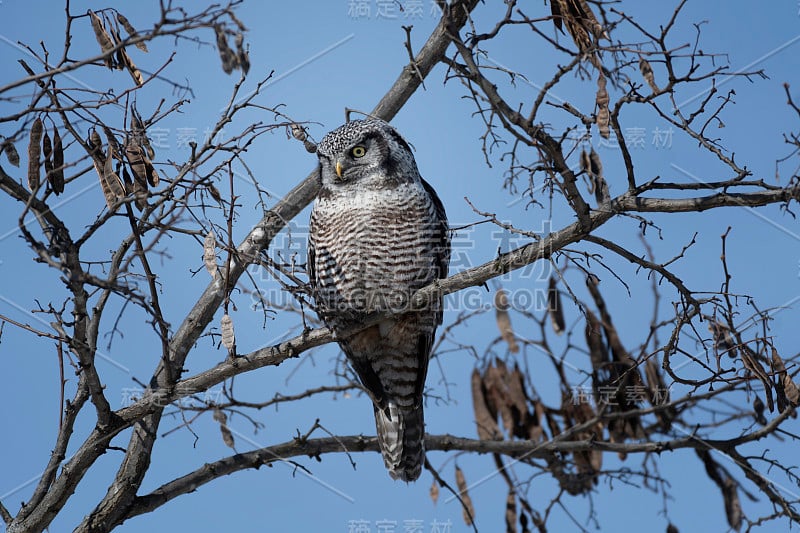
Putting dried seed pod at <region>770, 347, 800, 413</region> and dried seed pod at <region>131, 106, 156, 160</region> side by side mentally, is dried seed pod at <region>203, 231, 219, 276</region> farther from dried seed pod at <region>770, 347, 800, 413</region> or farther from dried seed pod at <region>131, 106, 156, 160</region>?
dried seed pod at <region>770, 347, 800, 413</region>

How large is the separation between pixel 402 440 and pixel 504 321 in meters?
1.01

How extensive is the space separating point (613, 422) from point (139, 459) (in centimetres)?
307

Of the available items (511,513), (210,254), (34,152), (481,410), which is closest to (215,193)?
(210,254)

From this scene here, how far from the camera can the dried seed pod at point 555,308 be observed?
5.11m

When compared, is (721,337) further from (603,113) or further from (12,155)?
(12,155)

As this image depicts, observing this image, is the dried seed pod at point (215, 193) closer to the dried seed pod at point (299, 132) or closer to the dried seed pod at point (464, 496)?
the dried seed pod at point (299, 132)

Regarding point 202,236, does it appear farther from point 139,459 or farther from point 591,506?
point 591,506

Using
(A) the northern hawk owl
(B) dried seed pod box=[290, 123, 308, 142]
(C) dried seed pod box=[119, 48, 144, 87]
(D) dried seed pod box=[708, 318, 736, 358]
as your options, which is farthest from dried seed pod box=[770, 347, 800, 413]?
(C) dried seed pod box=[119, 48, 144, 87]

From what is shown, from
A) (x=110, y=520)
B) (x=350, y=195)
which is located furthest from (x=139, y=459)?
(x=350, y=195)

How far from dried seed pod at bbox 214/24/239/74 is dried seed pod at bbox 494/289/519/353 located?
2598mm

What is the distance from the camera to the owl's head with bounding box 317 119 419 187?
4.50 metres

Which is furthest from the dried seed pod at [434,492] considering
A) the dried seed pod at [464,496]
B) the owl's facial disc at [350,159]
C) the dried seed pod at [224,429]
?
the owl's facial disc at [350,159]

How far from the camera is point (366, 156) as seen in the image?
15.0 feet

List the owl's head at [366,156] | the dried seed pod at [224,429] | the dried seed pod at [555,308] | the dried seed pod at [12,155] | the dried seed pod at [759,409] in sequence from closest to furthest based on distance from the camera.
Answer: the dried seed pod at [12,155] < the dried seed pod at [224,429] < the owl's head at [366,156] < the dried seed pod at [759,409] < the dried seed pod at [555,308]
